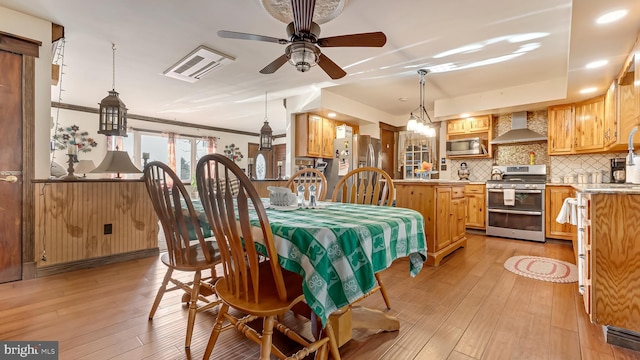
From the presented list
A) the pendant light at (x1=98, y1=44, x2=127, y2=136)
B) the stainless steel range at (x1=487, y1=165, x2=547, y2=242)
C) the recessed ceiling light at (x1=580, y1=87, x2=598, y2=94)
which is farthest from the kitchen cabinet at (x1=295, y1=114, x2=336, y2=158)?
the recessed ceiling light at (x1=580, y1=87, x2=598, y2=94)

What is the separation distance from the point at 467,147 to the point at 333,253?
504 centimetres

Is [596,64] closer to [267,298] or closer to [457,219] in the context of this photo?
[457,219]

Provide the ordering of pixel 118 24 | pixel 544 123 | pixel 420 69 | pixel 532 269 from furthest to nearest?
1. pixel 544 123
2. pixel 420 69
3. pixel 532 269
4. pixel 118 24

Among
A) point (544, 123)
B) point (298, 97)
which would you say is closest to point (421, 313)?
point (298, 97)

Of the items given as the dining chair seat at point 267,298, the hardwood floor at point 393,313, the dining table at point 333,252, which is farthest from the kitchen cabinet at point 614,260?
the dining chair seat at point 267,298

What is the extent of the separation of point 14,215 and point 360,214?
10.1 feet

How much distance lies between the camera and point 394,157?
6.81 metres

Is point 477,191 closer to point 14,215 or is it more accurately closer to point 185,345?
point 185,345

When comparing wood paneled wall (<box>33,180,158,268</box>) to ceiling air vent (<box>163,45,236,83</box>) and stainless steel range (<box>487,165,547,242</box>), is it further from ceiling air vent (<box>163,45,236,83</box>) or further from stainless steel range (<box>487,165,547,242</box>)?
stainless steel range (<box>487,165,547,242</box>)

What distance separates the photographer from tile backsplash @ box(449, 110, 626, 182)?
14.1ft

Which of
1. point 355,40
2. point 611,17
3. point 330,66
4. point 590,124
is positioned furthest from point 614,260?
point 590,124

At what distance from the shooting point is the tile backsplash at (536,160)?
430 cm

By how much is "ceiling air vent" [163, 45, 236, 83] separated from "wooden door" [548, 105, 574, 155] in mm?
4929

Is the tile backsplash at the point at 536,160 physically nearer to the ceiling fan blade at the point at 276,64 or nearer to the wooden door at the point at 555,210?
the wooden door at the point at 555,210
